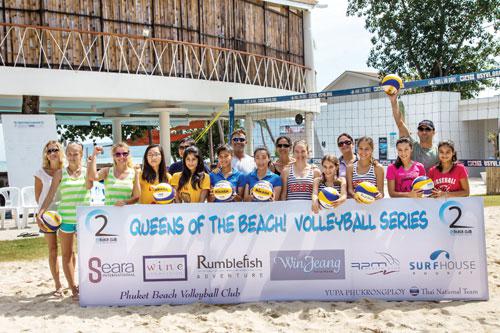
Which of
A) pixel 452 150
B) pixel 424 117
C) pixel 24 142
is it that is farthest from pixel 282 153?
pixel 424 117

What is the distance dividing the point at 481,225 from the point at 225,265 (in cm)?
231

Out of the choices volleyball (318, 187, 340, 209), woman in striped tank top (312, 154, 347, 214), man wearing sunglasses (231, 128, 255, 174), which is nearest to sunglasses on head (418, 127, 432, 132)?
woman in striped tank top (312, 154, 347, 214)

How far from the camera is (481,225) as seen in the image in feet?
16.8

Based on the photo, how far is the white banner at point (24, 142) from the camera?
12.7 m

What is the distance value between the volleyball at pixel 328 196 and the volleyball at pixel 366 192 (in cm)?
20

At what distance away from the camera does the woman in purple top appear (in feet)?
17.6

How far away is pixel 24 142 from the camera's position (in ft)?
42.3

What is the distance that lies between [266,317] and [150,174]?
1792 mm

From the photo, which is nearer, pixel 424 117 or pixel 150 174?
pixel 150 174

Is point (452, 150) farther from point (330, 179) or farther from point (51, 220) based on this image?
point (51, 220)

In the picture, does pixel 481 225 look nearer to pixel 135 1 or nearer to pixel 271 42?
pixel 135 1

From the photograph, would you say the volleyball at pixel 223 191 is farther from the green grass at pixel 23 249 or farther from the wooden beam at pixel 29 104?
the wooden beam at pixel 29 104

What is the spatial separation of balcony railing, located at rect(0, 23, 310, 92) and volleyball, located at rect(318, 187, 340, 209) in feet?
30.7

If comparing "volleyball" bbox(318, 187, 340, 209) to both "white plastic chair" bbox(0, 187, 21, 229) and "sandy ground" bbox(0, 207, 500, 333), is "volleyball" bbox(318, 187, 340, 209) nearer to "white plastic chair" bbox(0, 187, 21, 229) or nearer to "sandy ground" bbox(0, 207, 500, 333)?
"sandy ground" bbox(0, 207, 500, 333)
